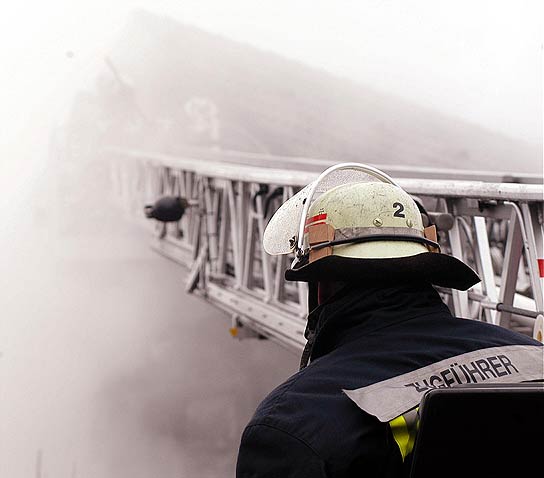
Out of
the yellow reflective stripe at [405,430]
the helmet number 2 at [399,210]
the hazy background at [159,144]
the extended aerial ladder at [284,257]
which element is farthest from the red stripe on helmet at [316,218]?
the hazy background at [159,144]

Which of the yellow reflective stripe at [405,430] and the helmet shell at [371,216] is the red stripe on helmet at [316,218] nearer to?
the helmet shell at [371,216]

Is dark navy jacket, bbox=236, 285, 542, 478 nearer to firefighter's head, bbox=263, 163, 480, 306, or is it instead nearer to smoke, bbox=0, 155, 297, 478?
firefighter's head, bbox=263, 163, 480, 306

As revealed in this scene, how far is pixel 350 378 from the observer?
3.53ft

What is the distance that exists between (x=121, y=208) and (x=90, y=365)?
106 inches

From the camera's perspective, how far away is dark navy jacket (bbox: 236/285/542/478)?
1.00 metres

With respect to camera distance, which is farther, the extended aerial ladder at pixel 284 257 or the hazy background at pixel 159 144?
the hazy background at pixel 159 144

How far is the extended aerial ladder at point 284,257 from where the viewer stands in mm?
2332

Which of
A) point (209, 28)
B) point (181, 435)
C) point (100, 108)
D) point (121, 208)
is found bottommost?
point (181, 435)

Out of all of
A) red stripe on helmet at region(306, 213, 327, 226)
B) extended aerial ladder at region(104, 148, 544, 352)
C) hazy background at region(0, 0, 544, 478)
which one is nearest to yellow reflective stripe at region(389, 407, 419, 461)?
red stripe on helmet at region(306, 213, 327, 226)

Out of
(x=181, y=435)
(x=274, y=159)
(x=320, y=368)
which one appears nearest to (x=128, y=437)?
(x=181, y=435)

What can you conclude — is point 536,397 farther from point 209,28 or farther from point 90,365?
point 209,28

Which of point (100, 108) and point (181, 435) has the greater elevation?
point (100, 108)

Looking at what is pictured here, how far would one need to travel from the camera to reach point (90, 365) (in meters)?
6.37

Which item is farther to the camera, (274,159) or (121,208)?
(121,208)
